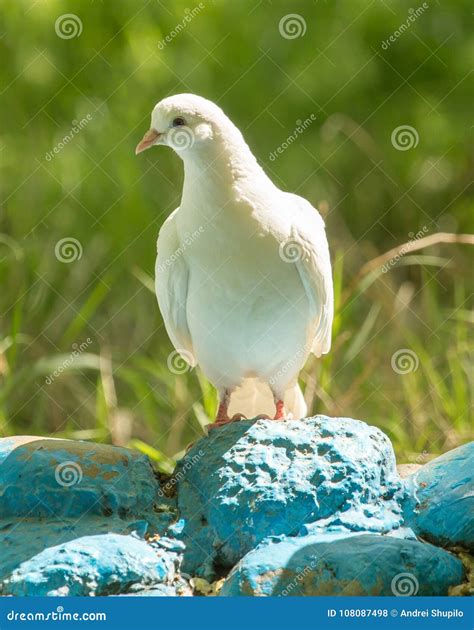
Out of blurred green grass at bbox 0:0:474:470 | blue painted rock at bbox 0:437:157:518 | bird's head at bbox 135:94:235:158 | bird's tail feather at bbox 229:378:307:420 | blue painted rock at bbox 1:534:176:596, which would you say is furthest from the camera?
blurred green grass at bbox 0:0:474:470

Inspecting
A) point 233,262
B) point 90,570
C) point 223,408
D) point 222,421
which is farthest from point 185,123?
point 90,570

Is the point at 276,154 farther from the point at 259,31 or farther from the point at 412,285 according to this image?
the point at 412,285

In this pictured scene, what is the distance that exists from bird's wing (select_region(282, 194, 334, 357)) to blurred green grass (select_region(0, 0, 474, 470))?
999 millimetres

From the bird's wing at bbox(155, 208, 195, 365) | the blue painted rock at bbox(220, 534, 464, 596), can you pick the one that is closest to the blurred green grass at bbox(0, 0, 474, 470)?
the bird's wing at bbox(155, 208, 195, 365)

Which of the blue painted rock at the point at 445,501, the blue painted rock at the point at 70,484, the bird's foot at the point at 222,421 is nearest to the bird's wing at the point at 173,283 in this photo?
the bird's foot at the point at 222,421

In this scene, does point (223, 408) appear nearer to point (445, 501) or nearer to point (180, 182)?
point (445, 501)

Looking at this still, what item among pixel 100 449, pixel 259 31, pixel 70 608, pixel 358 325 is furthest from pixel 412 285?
pixel 70 608

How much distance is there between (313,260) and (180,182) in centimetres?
254

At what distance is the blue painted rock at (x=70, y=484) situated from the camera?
338 cm

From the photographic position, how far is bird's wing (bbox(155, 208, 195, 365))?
402cm

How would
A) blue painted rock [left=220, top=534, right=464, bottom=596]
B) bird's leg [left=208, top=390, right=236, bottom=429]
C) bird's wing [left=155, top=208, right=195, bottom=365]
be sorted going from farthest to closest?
bird's leg [left=208, top=390, right=236, bottom=429] → bird's wing [left=155, top=208, right=195, bottom=365] → blue painted rock [left=220, top=534, right=464, bottom=596]

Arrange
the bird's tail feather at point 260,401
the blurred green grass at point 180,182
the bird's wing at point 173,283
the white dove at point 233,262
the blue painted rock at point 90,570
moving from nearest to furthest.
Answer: the blue painted rock at point 90,570 < the white dove at point 233,262 < the bird's wing at point 173,283 < the bird's tail feather at point 260,401 < the blurred green grass at point 180,182

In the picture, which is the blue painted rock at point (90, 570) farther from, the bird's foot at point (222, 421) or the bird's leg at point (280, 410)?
the bird's leg at point (280, 410)

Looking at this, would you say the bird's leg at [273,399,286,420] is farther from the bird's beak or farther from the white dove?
the bird's beak
